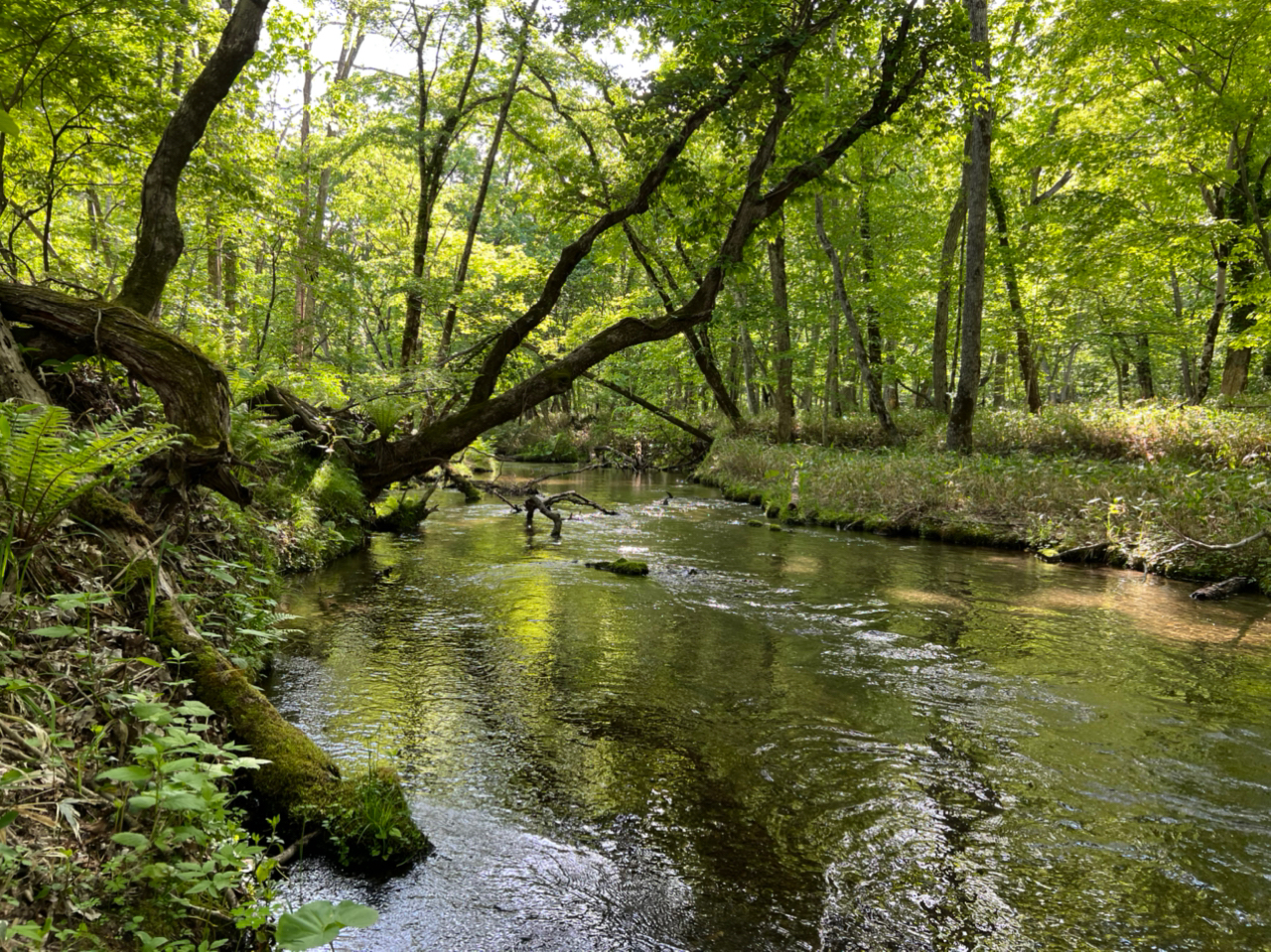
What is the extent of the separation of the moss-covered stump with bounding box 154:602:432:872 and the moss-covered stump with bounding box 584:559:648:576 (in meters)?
6.68

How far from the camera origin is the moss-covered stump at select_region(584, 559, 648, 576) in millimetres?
10047

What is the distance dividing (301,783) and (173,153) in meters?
6.34

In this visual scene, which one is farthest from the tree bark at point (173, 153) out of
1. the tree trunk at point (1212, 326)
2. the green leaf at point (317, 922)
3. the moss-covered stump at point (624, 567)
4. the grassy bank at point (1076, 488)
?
the tree trunk at point (1212, 326)

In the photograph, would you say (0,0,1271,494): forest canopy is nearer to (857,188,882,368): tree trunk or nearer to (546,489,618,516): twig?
(857,188,882,368): tree trunk

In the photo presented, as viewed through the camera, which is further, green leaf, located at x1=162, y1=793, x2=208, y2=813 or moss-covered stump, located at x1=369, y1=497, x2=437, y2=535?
moss-covered stump, located at x1=369, y1=497, x2=437, y2=535

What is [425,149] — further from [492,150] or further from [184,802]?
[184,802]

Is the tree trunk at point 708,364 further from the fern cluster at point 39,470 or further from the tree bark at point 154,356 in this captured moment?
the fern cluster at point 39,470

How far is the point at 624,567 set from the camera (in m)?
10.1

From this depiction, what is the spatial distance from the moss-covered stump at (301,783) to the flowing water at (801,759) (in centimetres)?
14

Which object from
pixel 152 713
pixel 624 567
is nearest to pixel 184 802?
pixel 152 713

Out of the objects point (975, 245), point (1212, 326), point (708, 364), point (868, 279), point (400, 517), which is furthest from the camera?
point (868, 279)

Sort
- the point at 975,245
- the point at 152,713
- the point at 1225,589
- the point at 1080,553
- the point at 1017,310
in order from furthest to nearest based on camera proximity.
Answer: the point at 1017,310 < the point at 975,245 < the point at 1080,553 < the point at 1225,589 < the point at 152,713

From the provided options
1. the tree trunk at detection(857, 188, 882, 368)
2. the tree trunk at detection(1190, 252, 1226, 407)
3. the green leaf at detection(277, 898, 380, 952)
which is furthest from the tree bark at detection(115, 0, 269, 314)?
the tree trunk at detection(1190, 252, 1226, 407)

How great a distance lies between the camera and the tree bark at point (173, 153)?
641 cm
